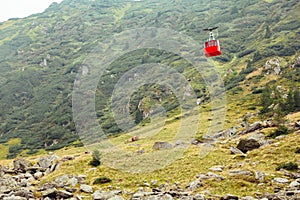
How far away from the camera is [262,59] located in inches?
7525

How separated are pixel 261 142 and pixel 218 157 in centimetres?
856

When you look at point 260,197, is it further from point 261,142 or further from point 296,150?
point 261,142

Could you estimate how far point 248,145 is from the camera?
5484 centimetres

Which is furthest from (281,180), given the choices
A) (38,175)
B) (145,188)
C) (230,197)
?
(38,175)

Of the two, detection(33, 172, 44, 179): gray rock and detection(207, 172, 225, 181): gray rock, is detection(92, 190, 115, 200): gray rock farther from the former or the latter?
detection(33, 172, 44, 179): gray rock

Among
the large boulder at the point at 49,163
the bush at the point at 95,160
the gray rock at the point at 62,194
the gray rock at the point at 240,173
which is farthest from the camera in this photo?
the large boulder at the point at 49,163

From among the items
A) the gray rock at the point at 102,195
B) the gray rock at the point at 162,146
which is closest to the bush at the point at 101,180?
the gray rock at the point at 102,195

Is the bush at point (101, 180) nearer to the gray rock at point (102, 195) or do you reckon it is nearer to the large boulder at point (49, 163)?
the gray rock at point (102, 195)

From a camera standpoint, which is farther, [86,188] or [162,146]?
[162,146]

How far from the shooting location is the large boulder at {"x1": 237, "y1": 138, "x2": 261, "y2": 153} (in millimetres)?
54522

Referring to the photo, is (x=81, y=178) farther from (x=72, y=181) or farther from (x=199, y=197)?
(x=199, y=197)

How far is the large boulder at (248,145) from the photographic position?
54522 mm

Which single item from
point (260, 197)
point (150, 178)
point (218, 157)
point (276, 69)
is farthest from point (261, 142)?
point (276, 69)

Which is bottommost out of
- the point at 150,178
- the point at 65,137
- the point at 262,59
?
the point at 65,137
